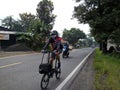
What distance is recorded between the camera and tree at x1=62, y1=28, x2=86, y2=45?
11738cm

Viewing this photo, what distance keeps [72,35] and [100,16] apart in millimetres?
89667

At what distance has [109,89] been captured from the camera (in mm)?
8227

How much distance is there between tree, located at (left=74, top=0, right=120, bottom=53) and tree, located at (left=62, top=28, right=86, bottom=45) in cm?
8017

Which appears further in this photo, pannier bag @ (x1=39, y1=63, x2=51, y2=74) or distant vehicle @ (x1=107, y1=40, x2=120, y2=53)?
distant vehicle @ (x1=107, y1=40, x2=120, y2=53)

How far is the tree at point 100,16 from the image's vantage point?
95.1 ft

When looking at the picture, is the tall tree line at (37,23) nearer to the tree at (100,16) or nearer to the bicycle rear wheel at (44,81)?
the tree at (100,16)

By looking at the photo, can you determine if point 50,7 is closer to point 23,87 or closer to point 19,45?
point 19,45

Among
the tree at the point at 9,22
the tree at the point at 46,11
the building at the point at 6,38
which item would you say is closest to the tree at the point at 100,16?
the building at the point at 6,38

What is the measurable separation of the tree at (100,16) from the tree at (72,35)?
3156 inches

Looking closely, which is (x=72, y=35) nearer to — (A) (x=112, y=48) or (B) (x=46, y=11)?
(B) (x=46, y=11)

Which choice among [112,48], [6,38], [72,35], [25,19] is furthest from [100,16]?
[72,35]

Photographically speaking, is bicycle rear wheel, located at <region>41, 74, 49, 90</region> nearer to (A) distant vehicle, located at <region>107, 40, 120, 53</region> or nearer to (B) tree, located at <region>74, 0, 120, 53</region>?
(B) tree, located at <region>74, 0, 120, 53</region>

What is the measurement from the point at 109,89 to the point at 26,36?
36520 millimetres

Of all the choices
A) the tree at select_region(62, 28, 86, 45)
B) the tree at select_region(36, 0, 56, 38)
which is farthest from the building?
the tree at select_region(62, 28, 86, 45)
